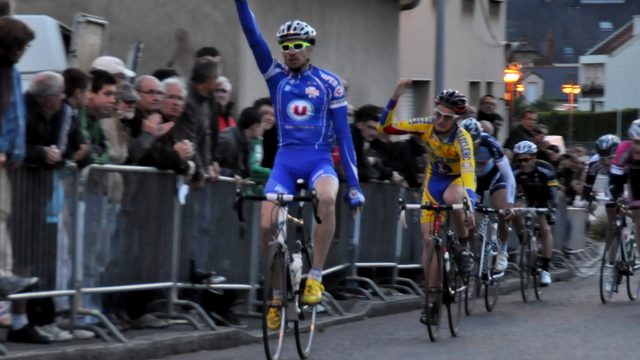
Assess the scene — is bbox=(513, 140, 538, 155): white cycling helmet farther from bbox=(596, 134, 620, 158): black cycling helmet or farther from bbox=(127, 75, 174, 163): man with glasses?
bbox=(127, 75, 174, 163): man with glasses

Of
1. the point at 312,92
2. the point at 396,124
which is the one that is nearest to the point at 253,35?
the point at 312,92

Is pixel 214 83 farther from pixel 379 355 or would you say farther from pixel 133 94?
pixel 379 355

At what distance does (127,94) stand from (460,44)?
1870 centimetres

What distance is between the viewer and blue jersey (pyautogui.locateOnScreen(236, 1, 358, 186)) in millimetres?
9656

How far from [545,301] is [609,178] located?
1563mm

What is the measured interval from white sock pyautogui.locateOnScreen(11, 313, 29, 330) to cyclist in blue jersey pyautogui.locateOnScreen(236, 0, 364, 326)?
1.84 metres

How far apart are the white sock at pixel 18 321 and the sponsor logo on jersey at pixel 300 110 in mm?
2278

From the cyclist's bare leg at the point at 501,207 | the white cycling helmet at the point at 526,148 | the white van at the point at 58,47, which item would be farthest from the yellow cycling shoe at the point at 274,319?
the white cycling helmet at the point at 526,148

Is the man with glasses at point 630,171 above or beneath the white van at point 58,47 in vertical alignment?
beneath

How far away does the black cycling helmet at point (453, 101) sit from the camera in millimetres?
11844

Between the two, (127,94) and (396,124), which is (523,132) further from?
(127,94)

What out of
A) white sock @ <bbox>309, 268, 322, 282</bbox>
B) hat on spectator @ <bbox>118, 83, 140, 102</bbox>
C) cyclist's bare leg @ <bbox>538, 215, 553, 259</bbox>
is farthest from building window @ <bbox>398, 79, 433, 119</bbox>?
white sock @ <bbox>309, 268, 322, 282</bbox>

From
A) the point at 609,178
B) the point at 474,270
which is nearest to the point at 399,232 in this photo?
the point at 474,270

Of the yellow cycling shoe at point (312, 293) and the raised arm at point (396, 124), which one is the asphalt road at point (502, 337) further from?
the raised arm at point (396, 124)
